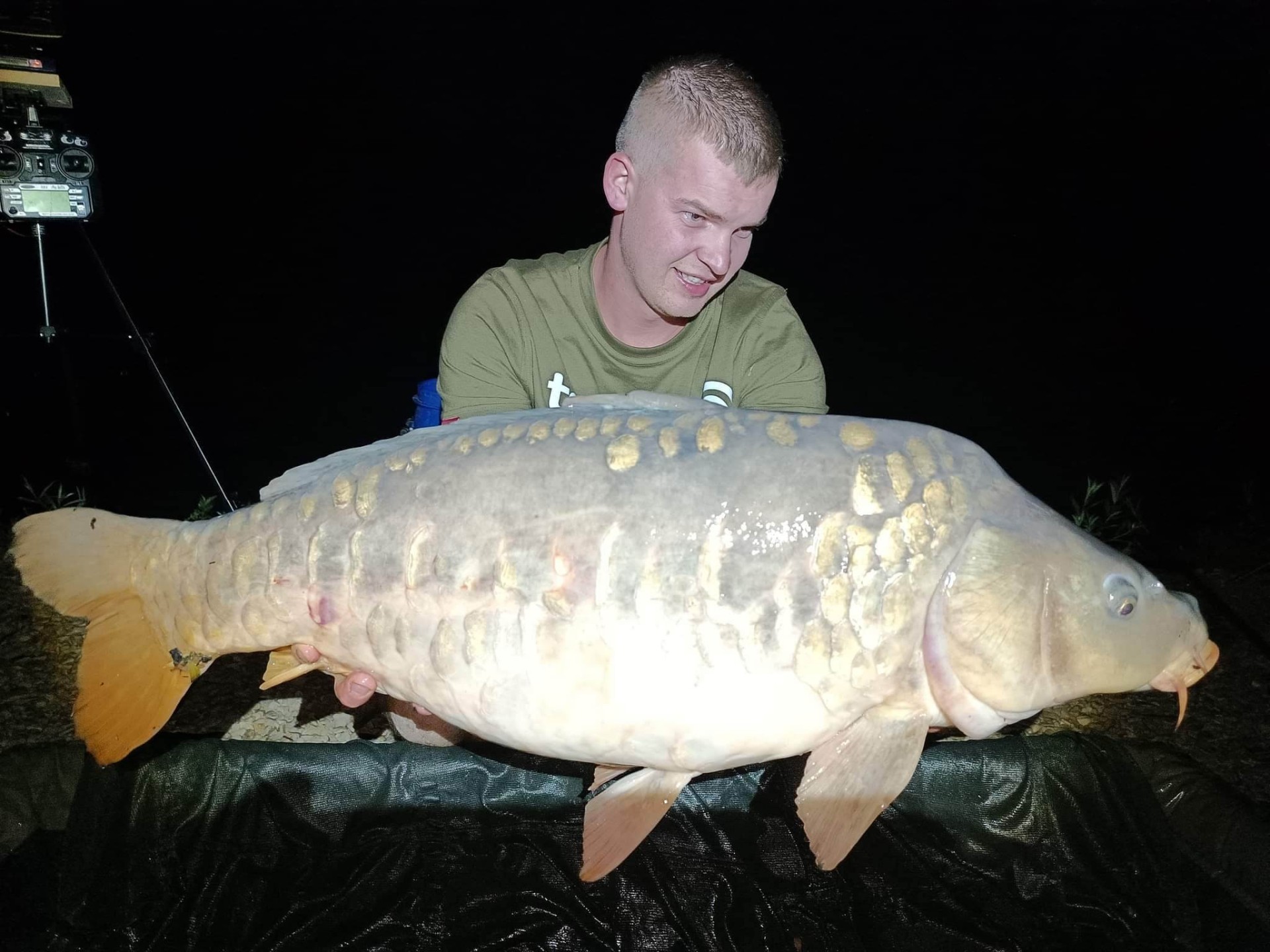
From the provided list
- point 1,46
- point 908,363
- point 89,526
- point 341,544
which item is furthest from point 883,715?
point 908,363

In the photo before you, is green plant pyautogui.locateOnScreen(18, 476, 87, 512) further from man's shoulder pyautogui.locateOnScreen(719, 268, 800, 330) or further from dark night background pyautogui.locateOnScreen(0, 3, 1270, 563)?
man's shoulder pyautogui.locateOnScreen(719, 268, 800, 330)

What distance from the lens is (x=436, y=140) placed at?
838 centimetres

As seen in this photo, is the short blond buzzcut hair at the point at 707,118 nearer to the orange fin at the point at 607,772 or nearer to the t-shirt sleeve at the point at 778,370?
the t-shirt sleeve at the point at 778,370

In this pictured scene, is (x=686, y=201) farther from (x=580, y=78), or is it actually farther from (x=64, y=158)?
(x=580, y=78)

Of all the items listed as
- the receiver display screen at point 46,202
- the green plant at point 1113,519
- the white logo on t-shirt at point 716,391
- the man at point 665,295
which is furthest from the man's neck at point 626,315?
the green plant at point 1113,519

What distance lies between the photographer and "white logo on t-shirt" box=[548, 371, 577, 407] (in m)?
1.71

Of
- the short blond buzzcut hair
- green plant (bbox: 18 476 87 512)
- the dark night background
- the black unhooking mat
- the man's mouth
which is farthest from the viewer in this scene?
the dark night background

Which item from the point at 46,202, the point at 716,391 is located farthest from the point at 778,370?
the point at 46,202

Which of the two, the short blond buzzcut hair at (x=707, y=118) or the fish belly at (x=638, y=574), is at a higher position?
the short blond buzzcut hair at (x=707, y=118)

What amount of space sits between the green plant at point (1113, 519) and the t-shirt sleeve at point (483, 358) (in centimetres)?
213

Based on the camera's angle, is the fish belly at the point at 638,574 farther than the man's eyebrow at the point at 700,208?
No

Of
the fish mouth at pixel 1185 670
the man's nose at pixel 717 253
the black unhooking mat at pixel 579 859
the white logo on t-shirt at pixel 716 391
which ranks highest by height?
the man's nose at pixel 717 253

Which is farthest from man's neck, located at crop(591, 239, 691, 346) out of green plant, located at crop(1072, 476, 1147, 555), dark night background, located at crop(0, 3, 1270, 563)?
dark night background, located at crop(0, 3, 1270, 563)

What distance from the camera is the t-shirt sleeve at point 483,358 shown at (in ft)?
5.52
